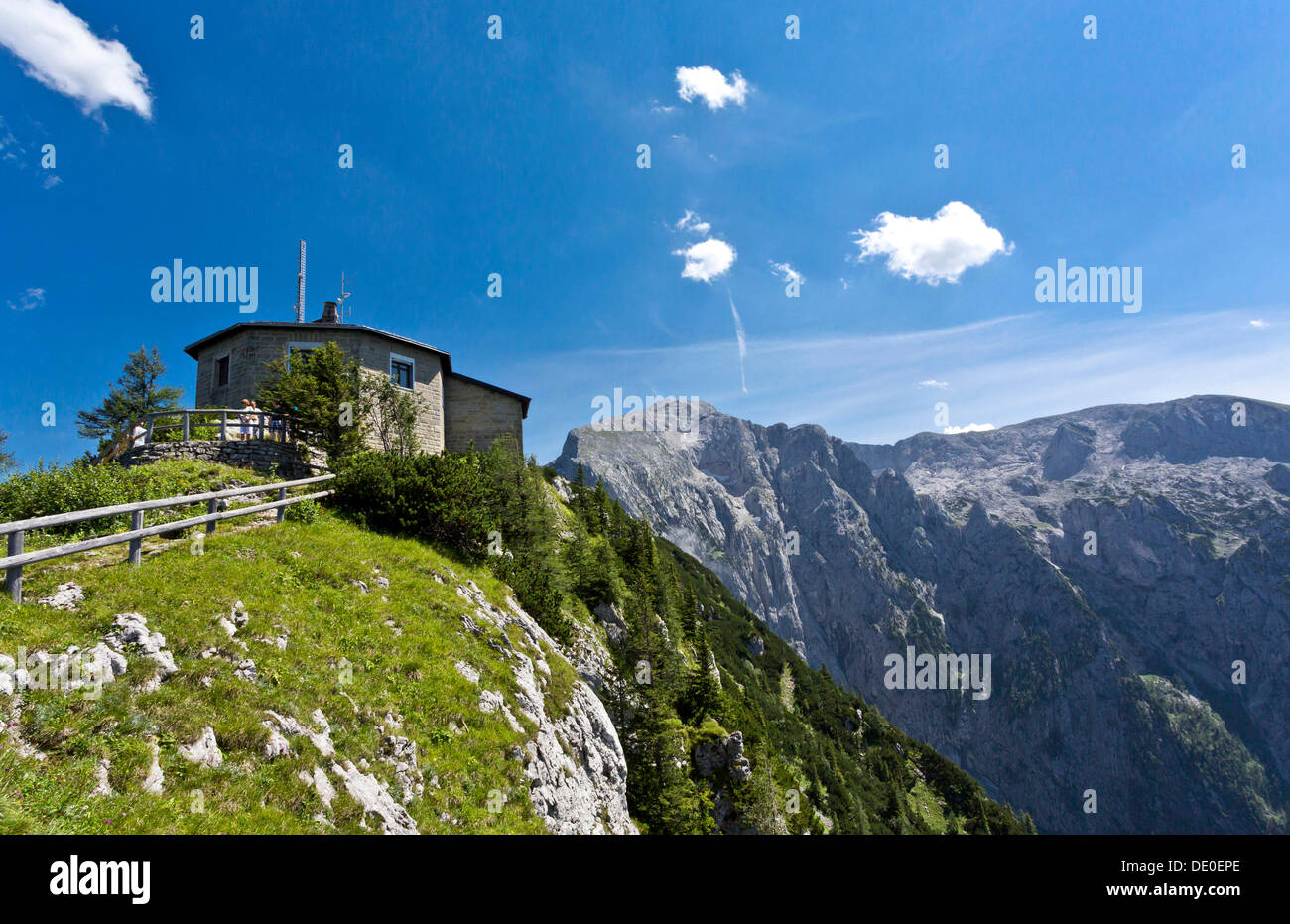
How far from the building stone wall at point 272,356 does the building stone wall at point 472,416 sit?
3.31 meters

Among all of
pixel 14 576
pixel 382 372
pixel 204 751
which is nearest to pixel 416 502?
pixel 14 576

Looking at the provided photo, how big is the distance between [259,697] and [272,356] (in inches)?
1167

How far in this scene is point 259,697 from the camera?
344 inches

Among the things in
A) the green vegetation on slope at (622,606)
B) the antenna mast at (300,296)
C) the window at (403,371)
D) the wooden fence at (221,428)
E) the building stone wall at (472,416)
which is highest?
the antenna mast at (300,296)

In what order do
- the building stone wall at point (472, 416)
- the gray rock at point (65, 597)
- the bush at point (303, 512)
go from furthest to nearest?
the building stone wall at point (472, 416), the bush at point (303, 512), the gray rock at point (65, 597)

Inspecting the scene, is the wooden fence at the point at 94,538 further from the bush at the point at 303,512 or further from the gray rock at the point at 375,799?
the gray rock at the point at 375,799

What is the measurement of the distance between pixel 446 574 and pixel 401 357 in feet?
74.1

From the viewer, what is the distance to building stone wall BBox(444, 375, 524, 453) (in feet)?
129

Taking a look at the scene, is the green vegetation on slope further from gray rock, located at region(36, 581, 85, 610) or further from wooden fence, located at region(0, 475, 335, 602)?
gray rock, located at region(36, 581, 85, 610)

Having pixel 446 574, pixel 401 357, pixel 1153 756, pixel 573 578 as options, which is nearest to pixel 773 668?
pixel 573 578

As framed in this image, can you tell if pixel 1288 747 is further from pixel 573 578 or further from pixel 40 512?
pixel 40 512

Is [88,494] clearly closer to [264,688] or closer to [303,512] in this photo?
[303,512]

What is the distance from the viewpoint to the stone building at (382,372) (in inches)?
1251

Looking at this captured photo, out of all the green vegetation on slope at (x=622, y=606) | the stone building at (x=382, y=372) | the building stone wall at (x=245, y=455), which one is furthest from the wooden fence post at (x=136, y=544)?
the stone building at (x=382, y=372)
